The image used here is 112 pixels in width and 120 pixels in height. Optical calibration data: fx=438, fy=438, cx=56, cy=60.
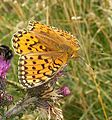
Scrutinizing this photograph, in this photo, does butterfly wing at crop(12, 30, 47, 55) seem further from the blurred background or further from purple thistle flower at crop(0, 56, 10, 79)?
the blurred background

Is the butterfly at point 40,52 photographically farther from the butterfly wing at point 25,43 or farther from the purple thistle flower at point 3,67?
the purple thistle flower at point 3,67

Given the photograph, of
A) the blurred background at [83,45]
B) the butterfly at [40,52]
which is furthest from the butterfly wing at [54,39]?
the blurred background at [83,45]

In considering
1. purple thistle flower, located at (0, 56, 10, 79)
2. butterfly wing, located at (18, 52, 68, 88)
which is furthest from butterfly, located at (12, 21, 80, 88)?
purple thistle flower, located at (0, 56, 10, 79)

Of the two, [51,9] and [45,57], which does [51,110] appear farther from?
[51,9]

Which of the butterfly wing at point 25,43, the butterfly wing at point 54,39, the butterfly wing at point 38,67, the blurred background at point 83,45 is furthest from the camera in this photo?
the blurred background at point 83,45

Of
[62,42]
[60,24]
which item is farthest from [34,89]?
[60,24]

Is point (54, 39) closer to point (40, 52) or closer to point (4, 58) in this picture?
point (40, 52)

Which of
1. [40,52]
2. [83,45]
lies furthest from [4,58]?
[83,45]
